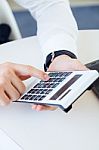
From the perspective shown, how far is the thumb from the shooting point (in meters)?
0.63

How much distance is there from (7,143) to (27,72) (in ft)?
0.48

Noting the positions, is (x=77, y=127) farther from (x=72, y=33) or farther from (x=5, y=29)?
(x=5, y=29)

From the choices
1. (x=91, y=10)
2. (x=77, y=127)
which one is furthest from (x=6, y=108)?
(x=91, y=10)

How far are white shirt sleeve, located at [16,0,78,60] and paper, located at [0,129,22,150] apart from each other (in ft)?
0.91

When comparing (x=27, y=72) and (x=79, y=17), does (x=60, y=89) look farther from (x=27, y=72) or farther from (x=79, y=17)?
(x=79, y=17)

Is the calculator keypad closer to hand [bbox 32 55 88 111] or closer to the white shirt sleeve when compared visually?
hand [bbox 32 55 88 111]

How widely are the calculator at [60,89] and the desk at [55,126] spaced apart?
0.14 ft

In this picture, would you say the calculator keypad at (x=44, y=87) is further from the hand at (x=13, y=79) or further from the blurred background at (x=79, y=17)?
the blurred background at (x=79, y=17)

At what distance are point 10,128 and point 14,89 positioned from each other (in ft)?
0.24

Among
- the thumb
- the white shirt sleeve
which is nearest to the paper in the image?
the thumb

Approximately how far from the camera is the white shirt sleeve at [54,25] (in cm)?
81

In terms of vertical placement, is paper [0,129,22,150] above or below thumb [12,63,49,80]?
below

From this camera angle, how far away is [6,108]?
0.67 metres

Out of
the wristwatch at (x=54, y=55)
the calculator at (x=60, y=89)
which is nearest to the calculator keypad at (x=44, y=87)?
the calculator at (x=60, y=89)
